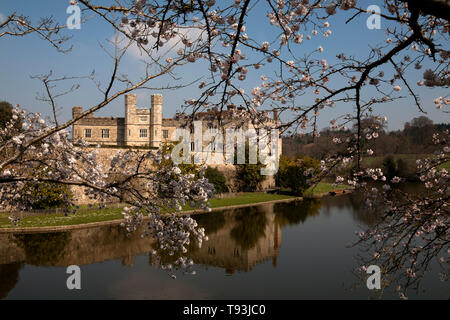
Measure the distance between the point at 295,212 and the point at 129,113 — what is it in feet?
65.3

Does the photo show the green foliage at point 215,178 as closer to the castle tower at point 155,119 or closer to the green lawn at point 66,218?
the castle tower at point 155,119

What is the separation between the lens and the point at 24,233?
14.8 metres

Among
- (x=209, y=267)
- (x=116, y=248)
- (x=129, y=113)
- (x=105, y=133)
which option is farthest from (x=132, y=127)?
(x=209, y=267)

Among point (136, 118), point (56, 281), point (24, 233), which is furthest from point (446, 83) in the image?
point (136, 118)

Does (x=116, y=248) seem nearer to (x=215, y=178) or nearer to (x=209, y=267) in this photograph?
(x=209, y=267)

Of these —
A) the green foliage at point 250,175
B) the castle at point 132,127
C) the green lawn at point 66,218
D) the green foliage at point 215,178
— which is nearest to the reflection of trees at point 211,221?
the green lawn at point 66,218

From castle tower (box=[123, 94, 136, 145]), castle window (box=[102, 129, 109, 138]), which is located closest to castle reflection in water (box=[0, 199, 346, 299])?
castle tower (box=[123, 94, 136, 145])

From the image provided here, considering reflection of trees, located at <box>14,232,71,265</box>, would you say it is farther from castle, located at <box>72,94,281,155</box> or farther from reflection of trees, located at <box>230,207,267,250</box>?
castle, located at <box>72,94,281,155</box>

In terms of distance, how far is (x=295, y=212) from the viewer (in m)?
23.5

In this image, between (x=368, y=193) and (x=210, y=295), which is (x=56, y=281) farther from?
(x=368, y=193)

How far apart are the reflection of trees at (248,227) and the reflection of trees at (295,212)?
1.01 m

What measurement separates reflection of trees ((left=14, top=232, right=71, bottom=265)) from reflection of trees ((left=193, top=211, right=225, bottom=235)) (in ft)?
19.6

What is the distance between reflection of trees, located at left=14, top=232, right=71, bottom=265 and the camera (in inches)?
456
